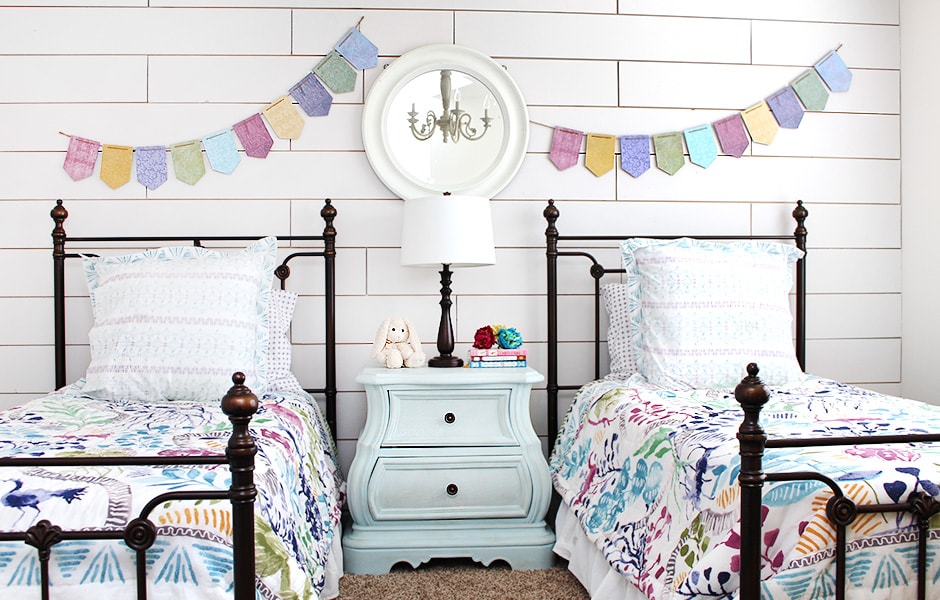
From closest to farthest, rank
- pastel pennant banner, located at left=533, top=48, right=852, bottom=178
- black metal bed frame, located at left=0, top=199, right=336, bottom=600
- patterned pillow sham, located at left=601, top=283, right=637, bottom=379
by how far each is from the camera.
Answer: black metal bed frame, located at left=0, top=199, right=336, bottom=600 → patterned pillow sham, located at left=601, top=283, right=637, bottom=379 → pastel pennant banner, located at left=533, top=48, right=852, bottom=178

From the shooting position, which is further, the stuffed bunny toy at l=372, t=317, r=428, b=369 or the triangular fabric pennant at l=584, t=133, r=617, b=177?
the triangular fabric pennant at l=584, t=133, r=617, b=177

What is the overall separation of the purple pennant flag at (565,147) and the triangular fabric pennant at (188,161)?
120cm

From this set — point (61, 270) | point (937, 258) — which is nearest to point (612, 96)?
point (937, 258)

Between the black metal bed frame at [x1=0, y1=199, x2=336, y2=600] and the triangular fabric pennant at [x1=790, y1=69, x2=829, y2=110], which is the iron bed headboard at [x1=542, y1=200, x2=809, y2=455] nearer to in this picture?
the triangular fabric pennant at [x1=790, y1=69, x2=829, y2=110]

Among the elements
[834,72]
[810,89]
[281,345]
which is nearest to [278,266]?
[281,345]

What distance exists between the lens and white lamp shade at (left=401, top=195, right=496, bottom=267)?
2398 mm

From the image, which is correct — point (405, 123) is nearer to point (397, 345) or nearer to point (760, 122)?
point (397, 345)

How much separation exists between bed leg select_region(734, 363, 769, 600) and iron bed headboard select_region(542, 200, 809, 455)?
144 centimetres

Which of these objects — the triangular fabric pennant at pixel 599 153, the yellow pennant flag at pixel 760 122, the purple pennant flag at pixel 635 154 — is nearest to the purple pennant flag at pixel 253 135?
the triangular fabric pennant at pixel 599 153

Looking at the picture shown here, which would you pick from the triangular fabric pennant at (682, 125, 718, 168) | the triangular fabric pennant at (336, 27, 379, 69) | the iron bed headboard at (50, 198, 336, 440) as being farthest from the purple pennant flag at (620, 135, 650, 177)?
the iron bed headboard at (50, 198, 336, 440)

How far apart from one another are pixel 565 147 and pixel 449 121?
415 millimetres

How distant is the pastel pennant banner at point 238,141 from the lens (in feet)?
8.60

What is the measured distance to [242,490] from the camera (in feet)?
3.84

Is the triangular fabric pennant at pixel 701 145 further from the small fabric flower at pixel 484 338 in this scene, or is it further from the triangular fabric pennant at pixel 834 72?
the small fabric flower at pixel 484 338
